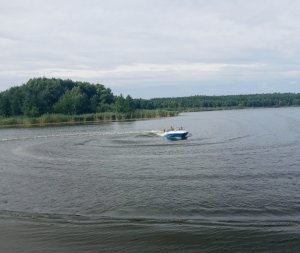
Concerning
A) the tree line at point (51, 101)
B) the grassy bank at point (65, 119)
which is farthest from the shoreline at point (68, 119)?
the tree line at point (51, 101)

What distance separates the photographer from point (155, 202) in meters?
19.7

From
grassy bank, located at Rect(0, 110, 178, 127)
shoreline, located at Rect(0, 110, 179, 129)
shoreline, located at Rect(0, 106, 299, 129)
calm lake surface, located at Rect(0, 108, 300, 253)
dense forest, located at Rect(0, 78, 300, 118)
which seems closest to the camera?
calm lake surface, located at Rect(0, 108, 300, 253)

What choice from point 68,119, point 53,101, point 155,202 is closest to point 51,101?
point 53,101

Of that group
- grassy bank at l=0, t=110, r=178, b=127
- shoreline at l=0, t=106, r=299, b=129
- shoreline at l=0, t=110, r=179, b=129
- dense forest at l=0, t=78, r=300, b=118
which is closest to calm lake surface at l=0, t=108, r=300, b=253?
shoreline at l=0, t=106, r=299, b=129

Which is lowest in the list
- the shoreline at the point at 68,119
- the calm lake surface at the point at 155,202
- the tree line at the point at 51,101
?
the calm lake surface at the point at 155,202

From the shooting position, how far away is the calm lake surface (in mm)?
14227

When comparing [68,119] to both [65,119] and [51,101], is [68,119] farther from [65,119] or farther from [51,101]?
[51,101]

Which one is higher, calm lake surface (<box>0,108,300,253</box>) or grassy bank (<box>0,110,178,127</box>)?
grassy bank (<box>0,110,178,127</box>)

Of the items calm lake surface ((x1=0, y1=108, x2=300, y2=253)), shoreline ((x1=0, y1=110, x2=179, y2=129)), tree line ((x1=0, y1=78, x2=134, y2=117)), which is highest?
tree line ((x1=0, y1=78, x2=134, y2=117))

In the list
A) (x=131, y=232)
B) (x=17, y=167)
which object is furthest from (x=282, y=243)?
(x=17, y=167)

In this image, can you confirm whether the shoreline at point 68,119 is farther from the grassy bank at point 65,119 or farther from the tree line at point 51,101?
the tree line at point 51,101

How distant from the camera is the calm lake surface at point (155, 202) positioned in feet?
46.7

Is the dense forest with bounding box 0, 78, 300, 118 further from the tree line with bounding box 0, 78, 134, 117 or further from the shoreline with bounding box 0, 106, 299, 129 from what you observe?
the shoreline with bounding box 0, 106, 299, 129

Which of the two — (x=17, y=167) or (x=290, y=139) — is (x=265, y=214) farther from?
(x=290, y=139)
